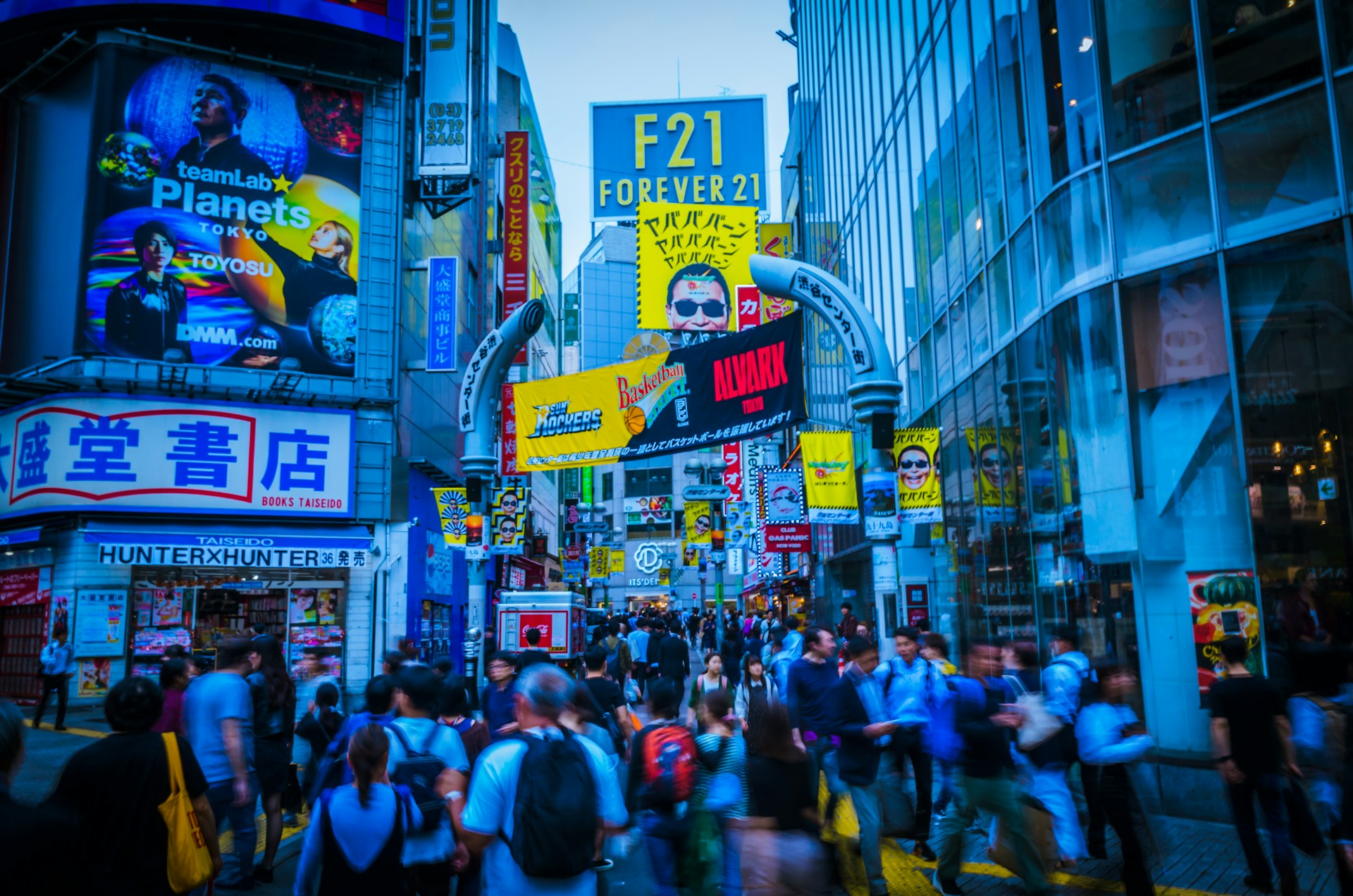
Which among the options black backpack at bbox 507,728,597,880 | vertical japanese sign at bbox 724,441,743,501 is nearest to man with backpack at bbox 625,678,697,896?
black backpack at bbox 507,728,597,880

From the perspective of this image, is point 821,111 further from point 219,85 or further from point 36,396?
point 36,396

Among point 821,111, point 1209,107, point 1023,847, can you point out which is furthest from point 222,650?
point 821,111

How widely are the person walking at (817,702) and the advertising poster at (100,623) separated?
59.7ft

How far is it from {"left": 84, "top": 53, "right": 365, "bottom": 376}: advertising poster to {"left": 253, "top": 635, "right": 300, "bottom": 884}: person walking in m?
16.0

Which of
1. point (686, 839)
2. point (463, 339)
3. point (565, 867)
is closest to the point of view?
point (565, 867)

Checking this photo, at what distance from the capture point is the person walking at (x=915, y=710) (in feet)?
28.0

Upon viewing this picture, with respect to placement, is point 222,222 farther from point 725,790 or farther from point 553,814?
point 553,814

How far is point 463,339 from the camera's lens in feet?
108

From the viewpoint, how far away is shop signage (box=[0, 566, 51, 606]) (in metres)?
21.8

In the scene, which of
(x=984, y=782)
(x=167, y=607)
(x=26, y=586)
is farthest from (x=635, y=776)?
(x=26, y=586)

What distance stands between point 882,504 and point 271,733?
6474mm

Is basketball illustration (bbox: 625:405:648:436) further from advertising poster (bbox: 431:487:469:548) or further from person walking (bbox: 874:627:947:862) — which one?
person walking (bbox: 874:627:947:862)

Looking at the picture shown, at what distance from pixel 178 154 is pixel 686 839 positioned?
22.0 meters

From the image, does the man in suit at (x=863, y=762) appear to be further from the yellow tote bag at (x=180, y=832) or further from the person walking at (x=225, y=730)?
the yellow tote bag at (x=180, y=832)
